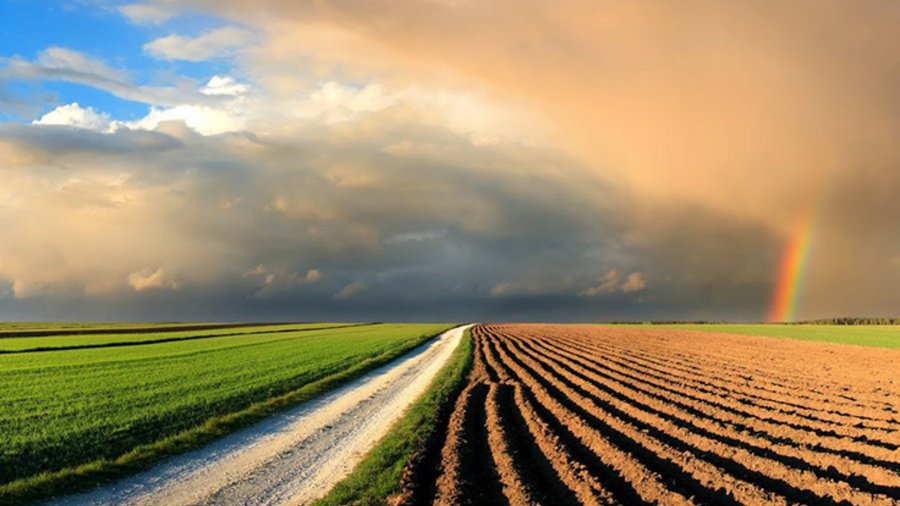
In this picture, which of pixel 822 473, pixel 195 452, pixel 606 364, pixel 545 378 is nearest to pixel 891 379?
pixel 606 364

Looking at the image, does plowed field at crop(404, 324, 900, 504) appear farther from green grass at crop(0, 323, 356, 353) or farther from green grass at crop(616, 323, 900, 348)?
green grass at crop(616, 323, 900, 348)

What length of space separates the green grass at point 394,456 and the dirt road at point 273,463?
0.38m

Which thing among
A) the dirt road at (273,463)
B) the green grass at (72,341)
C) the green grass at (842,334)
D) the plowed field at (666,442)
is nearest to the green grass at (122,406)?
the dirt road at (273,463)

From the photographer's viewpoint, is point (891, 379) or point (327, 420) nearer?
point (327, 420)

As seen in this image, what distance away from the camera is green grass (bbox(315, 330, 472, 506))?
1180cm

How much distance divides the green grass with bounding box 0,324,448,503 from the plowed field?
730cm

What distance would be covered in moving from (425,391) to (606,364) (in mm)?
17058

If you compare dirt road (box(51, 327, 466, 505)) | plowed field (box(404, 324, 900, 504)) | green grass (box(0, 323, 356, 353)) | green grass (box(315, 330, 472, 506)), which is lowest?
green grass (box(0, 323, 356, 353))

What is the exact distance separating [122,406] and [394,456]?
12.3m

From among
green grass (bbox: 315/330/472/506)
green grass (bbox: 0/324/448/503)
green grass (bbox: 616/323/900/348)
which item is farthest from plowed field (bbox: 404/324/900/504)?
green grass (bbox: 616/323/900/348)

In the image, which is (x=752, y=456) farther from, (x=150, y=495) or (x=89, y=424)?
(x=89, y=424)

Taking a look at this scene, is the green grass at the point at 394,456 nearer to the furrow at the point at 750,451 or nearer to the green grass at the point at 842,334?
the furrow at the point at 750,451

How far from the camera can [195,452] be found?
15.8 m

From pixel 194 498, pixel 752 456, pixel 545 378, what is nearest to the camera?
pixel 194 498
